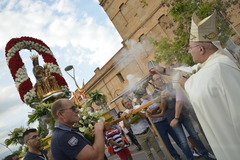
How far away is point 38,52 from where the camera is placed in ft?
26.1

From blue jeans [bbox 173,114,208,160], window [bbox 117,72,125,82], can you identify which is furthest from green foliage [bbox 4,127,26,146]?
window [bbox 117,72,125,82]

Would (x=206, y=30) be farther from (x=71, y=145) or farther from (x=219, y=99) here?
(x=71, y=145)

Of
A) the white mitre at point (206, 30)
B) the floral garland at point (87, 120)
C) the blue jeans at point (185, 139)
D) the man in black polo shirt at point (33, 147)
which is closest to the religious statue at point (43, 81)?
the man in black polo shirt at point (33, 147)

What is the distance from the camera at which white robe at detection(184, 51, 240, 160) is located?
2008 mm

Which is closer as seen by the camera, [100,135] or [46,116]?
[100,135]

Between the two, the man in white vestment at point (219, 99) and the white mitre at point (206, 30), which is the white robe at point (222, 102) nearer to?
the man in white vestment at point (219, 99)

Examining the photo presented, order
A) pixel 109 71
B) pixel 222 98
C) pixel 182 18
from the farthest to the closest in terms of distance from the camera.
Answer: pixel 109 71, pixel 182 18, pixel 222 98

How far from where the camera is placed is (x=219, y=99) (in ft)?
6.83

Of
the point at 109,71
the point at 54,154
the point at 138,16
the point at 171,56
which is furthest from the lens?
the point at 109,71

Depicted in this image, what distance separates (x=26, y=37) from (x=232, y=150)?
7718 millimetres

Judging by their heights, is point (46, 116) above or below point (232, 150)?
above

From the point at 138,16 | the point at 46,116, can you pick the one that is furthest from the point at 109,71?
the point at 46,116

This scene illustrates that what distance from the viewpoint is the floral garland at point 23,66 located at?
6.56m

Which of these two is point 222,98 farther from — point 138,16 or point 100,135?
point 138,16
